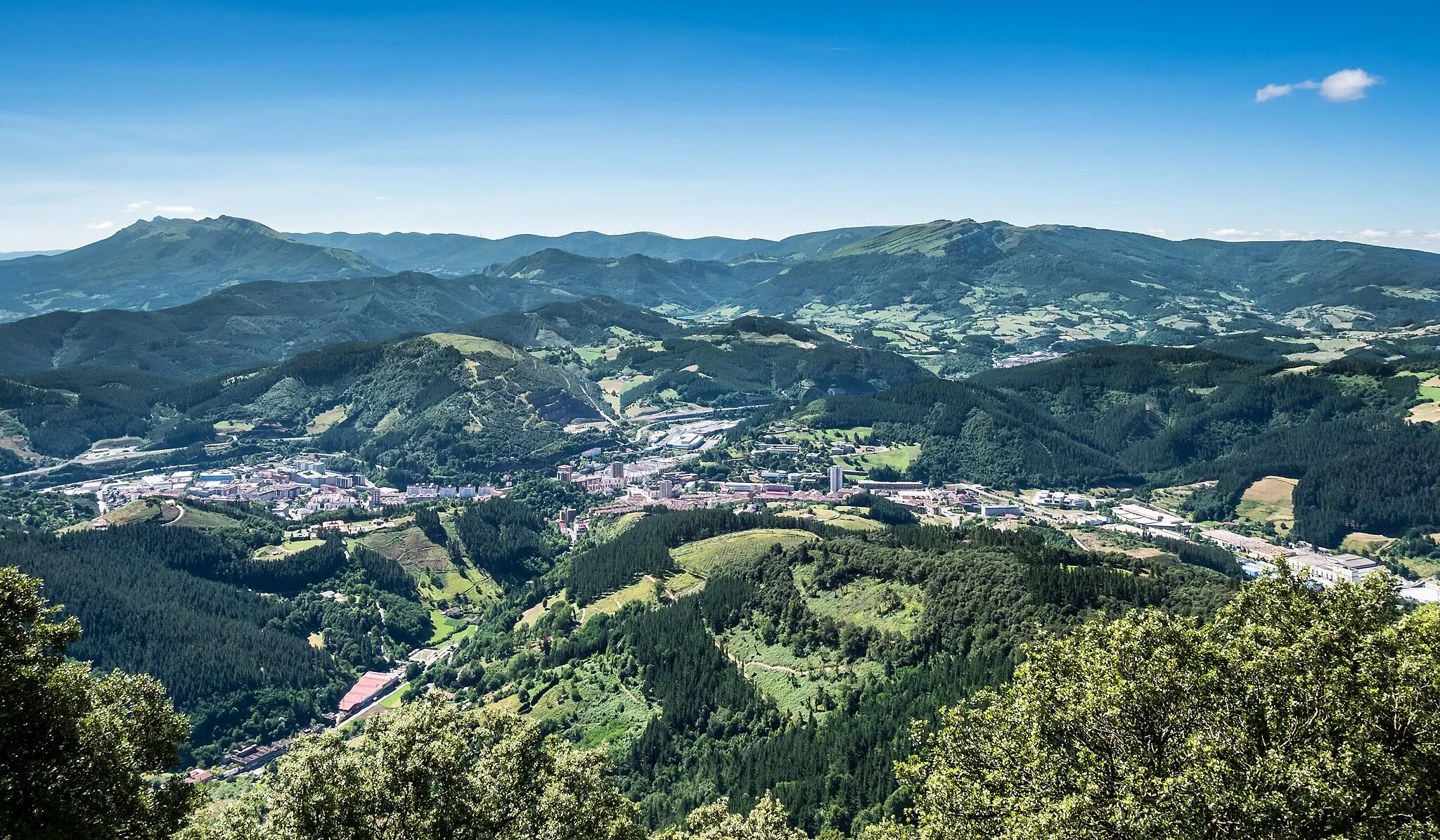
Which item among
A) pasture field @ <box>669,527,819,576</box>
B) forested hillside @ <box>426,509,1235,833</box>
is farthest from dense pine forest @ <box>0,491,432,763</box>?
pasture field @ <box>669,527,819,576</box>

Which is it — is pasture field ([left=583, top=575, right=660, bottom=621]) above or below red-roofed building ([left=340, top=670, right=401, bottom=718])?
above

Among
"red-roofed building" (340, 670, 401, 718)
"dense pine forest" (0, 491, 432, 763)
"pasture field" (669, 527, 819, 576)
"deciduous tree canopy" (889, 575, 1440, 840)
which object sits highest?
"deciduous tree canopy" (889, 575, 1440, 840)

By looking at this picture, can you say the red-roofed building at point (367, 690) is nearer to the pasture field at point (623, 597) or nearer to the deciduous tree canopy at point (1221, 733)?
the pasture field at point (623, 597)

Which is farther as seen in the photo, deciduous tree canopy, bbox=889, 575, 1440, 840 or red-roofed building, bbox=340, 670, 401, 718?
red-roofed building, bbox=340, 670, 401, 718

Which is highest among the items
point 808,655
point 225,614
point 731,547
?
point 731,547

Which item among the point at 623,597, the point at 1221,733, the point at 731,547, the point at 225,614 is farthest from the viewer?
the point at 225,614

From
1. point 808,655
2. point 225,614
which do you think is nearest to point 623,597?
point 808,655

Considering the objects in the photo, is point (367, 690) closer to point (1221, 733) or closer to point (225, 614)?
point (225, 614)

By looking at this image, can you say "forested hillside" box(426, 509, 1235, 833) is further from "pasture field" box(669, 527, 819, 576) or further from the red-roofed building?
the red-roofed building

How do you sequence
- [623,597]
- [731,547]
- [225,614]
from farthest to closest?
[225,614], [731,547], [623,597]
